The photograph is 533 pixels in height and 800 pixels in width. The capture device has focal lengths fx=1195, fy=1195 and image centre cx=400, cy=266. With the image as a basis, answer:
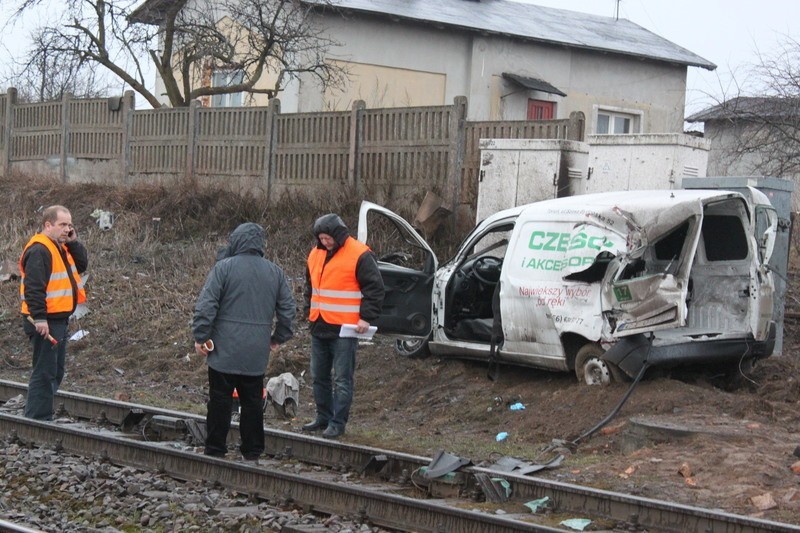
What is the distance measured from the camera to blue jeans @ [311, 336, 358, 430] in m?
10.2

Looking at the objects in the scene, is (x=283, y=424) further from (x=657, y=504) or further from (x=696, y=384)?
(x=657, y=504)

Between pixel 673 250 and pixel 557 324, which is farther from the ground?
pixel 673 250

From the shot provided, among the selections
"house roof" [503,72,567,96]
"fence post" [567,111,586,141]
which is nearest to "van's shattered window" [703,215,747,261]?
"fence post" [567,111,586,141]

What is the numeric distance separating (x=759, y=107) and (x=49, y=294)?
44.4 feet

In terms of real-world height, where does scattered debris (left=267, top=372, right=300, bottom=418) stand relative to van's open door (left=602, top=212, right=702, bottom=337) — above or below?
below

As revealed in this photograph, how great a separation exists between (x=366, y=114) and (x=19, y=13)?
38.7 feet

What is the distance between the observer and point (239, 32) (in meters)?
26.1

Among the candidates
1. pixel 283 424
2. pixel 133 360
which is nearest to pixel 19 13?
pixel 133 360

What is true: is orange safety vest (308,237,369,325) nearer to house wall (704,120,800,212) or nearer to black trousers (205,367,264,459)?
black trousers (205,367,264,459)

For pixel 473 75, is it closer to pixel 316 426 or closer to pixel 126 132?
pixel 126 132

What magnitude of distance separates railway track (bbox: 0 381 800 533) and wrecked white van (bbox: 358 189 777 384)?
9.33 feet

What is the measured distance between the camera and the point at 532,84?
95.0 ft

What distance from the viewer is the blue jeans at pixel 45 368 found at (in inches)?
403

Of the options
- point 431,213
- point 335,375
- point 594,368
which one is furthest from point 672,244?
point 431,213
